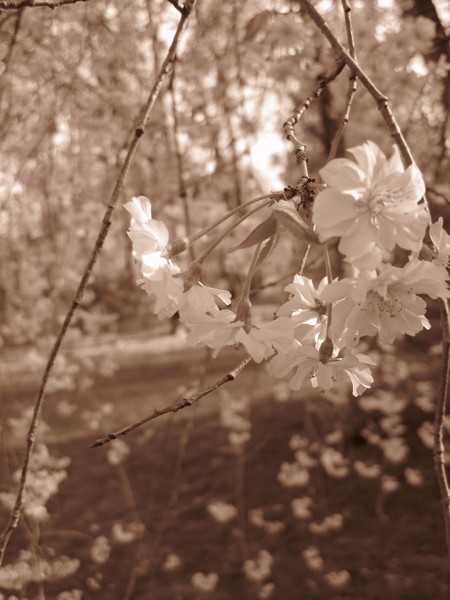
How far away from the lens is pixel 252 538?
13.3ft

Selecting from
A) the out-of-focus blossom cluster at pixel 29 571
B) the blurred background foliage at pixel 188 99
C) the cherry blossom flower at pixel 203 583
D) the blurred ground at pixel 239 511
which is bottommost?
the cherry blossom flower at pixel 203 583

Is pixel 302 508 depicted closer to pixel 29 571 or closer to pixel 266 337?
pixel 29 571

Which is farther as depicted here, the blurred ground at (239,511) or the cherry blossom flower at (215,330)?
the blurred ground at (239,511)

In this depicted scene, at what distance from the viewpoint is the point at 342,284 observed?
31.0 inches

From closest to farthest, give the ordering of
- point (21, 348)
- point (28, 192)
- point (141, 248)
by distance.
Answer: point (141, 248) → point (28, 192) → point (21, 348)

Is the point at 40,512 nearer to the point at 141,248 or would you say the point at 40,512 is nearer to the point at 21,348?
the point at 141,248

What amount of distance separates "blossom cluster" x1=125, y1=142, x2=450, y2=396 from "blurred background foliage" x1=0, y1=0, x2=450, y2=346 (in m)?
1.84

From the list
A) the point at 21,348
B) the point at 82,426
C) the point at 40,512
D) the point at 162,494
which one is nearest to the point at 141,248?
the point at 40,512

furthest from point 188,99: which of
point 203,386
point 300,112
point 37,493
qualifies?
point 300,112

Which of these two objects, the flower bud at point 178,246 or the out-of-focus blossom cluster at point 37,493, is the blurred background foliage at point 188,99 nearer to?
the out-of-focus blossom cluster at point 37,493

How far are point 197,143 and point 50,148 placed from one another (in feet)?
3.14

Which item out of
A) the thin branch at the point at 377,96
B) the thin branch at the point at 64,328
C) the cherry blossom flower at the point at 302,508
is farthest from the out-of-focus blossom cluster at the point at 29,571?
the thin branch at the point at 377,96

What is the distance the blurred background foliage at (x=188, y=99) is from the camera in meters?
3.24

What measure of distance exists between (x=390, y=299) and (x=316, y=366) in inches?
5.9
